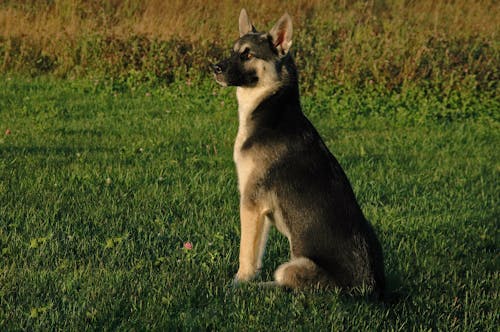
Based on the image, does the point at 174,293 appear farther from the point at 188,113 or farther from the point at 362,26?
the point at 362,26

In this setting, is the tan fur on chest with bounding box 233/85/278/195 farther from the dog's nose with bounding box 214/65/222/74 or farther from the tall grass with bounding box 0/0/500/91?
the tall grass with bounding box 0/0/500/91

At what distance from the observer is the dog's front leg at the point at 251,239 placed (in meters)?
4.46

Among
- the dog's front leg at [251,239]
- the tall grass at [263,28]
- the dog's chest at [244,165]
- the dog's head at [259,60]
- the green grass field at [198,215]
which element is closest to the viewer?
the green grass field at [198,215]

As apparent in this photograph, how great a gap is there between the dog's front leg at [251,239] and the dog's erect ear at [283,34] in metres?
1.20

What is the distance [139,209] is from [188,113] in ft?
17.2

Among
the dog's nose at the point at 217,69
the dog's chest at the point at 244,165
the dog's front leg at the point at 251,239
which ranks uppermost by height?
the dog's nose at the point at 217,69

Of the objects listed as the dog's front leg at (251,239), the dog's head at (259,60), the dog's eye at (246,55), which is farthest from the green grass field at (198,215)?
the dog's eye at (246,55)

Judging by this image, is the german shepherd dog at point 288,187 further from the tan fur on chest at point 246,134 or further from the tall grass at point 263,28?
the tall grass at point 263,28

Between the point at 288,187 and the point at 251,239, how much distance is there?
41 centimetres

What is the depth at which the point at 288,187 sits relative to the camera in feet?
14.4

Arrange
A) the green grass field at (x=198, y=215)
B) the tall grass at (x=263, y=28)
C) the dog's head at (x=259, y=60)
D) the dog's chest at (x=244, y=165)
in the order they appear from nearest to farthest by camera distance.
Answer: the green grass field at (x=198, y=215)
the dog's chest at (x=244, y=165)
the dog's head at (x=259, y=60)
the tall grass at (x=263, y=28)

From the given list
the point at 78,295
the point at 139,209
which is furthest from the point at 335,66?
the point at 78,295

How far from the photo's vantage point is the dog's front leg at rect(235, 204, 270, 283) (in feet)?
14.6

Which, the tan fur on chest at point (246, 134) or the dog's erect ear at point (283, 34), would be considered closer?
the tan fur on chest at point (246, 134)
